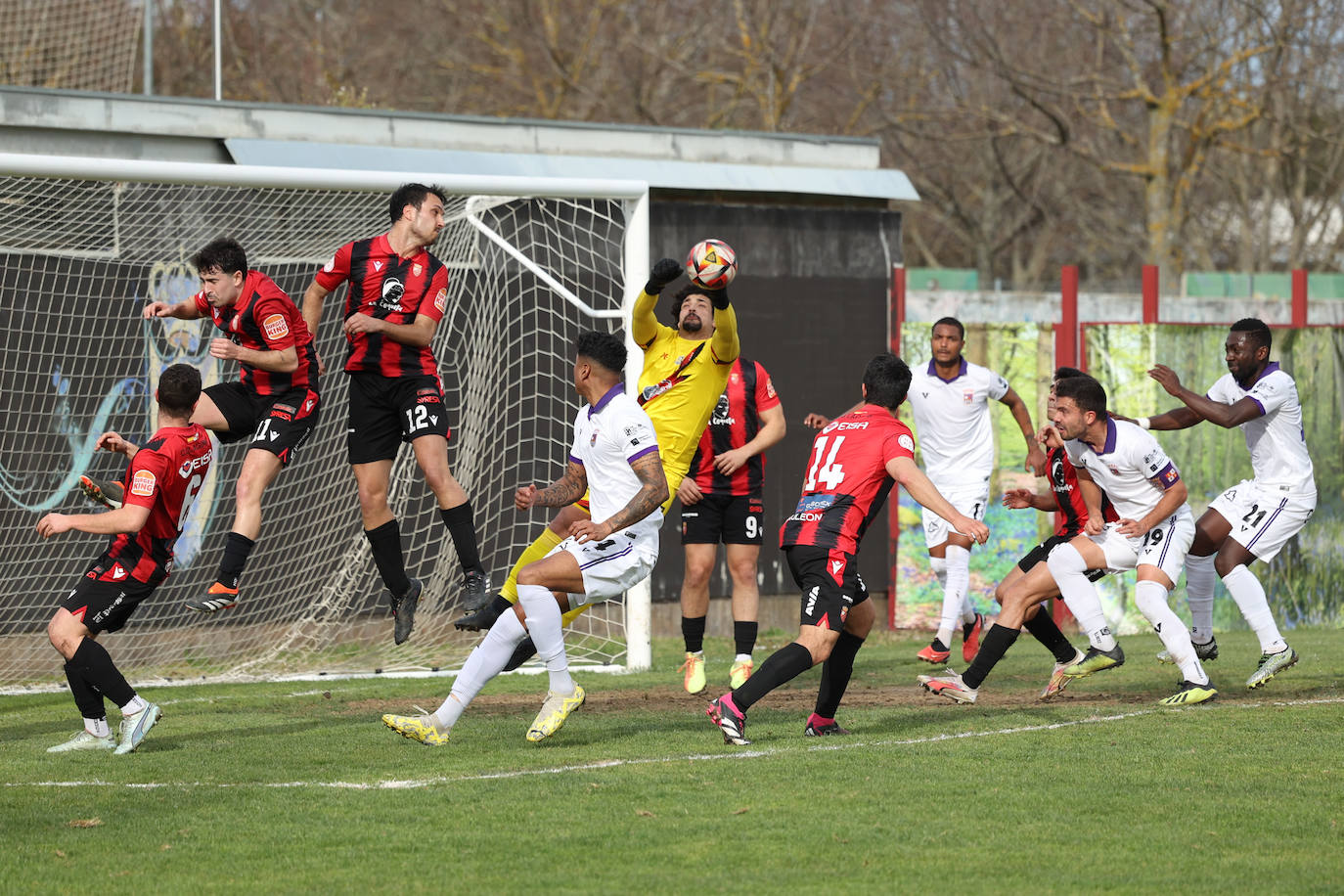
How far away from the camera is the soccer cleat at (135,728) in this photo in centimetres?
754

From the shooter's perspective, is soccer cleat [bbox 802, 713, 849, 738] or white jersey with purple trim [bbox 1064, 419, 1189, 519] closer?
soccer cleat [bbox 802, 713, 849, 738]

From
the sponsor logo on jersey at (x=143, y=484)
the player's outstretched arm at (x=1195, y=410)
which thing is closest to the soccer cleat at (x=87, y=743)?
the sponsor logo on jersey at (x=143, y=484)

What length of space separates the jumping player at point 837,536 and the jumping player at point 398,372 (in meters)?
1.84

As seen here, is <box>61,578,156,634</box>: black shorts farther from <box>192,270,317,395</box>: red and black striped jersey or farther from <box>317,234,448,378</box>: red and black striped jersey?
<box>317,234,448,378</box>: red and black striped jersey

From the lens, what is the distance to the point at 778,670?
7.23 metres

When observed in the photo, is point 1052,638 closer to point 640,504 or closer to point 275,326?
point 640,504

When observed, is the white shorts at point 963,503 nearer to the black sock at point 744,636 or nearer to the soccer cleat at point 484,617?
the black sock at point 744,636

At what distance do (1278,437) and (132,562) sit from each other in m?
6.83

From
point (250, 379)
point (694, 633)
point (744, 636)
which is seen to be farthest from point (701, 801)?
point (250, 379)

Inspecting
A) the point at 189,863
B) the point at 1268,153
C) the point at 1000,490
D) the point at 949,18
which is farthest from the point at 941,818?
the point at 949,18

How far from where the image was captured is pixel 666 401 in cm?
870

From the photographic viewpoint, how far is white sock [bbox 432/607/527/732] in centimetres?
743

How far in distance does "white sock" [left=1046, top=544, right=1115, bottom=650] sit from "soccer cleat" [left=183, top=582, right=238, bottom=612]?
4447mm

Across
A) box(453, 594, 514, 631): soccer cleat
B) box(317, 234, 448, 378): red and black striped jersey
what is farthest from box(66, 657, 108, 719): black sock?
box(317, 234, 448, 378): red and black striped jersey
